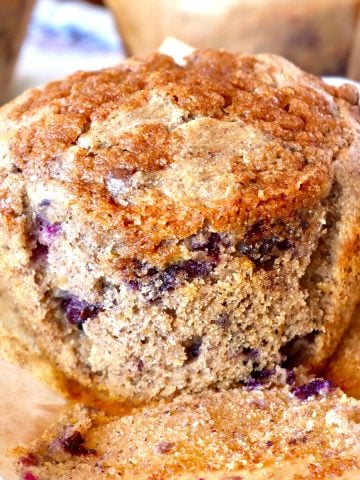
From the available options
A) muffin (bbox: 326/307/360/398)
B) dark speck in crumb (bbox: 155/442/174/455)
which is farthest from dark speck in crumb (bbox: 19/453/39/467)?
muffin (bbox: 326/307/360/398)

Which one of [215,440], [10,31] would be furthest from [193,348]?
[10,31]

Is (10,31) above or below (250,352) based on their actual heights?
above

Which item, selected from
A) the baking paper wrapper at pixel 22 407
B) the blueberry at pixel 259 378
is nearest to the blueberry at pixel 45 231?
the baking paper wrapper at pixel 22 407

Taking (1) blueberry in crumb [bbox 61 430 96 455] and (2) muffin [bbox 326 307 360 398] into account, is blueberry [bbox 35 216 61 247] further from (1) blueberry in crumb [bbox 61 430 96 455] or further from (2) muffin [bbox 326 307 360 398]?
(2) muffin [bbox 326 307 360 398]

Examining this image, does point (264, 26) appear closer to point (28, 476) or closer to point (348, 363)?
point (348, 363)

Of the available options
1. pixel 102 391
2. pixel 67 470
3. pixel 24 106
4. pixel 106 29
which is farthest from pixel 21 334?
pixel 106 29

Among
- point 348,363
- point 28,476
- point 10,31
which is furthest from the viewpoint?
point 10,31

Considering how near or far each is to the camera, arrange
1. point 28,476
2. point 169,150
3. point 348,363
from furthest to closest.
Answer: point 348,363, point 169,150, point 28,476
